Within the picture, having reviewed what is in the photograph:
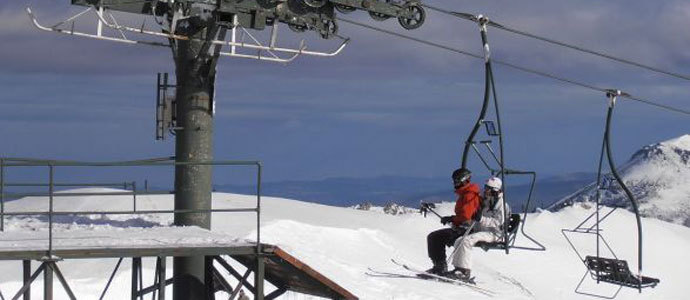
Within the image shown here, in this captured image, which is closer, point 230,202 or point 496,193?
point 496,193

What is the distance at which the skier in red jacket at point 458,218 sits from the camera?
2313cm

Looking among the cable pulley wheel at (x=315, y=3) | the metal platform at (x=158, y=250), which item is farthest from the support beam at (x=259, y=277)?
the cable pulley wheel at (x=315, y=3)

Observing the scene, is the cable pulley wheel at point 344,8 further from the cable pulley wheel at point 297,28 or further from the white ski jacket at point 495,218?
the white ski jacket at point 495,218

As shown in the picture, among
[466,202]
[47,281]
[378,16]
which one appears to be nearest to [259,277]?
[47,281]

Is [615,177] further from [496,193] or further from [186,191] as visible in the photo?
[186,191]

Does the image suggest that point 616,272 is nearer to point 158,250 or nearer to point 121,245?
point 158,250

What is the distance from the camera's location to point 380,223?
4481cm

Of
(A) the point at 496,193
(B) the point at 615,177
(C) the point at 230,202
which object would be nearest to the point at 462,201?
(A) the point at 496,193

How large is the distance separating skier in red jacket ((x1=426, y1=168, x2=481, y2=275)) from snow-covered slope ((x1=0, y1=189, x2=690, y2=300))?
3.08 metres

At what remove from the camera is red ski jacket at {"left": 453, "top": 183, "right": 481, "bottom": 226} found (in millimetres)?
23281

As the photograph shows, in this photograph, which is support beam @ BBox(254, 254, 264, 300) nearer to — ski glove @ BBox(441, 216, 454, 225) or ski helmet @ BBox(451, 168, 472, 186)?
ski helmet @ BBox(451, 168, 472, 186)

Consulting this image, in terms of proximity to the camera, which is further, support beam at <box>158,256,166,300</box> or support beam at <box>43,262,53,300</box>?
support beam at <box>158,256,166,300</box>

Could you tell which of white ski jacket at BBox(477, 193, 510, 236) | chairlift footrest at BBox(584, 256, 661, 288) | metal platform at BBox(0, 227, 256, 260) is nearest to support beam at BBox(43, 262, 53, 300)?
metal platform at BBox(0, 227, 256, 260)

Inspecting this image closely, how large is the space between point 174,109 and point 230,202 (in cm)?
1758
